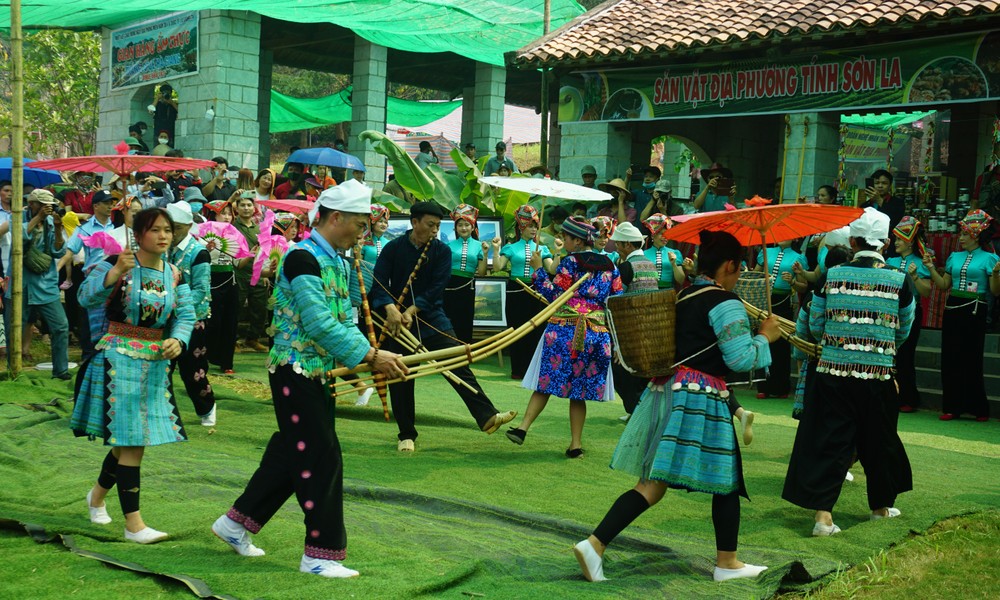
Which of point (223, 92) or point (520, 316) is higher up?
point (223, 92)

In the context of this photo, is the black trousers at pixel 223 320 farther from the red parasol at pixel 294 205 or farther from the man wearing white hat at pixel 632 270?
the man wearing white hat at pixel 632 270

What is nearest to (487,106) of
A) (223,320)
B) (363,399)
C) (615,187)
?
(615,187)

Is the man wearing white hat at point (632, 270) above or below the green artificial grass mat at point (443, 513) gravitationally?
above

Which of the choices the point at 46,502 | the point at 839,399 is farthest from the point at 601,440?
the point at 46,502

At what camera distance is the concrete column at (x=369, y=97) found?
18.8 meters

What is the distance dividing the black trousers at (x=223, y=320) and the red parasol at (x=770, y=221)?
237 inches

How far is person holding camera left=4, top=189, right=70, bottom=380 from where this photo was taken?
10.2m

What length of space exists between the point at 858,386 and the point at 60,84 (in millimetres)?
23700

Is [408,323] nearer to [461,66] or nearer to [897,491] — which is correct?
[897,491]

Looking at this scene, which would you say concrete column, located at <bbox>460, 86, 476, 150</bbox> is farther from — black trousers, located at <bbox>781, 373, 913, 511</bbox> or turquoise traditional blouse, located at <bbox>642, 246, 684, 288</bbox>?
black trousers, located at <bbox>781, 373, 913, 511</bbox>

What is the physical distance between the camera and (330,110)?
25.1 m

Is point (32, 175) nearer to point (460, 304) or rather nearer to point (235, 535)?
point (460, 304)

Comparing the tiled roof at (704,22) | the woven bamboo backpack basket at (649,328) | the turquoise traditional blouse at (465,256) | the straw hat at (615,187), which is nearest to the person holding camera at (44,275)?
the turquoise traditional blouse at (465,256)

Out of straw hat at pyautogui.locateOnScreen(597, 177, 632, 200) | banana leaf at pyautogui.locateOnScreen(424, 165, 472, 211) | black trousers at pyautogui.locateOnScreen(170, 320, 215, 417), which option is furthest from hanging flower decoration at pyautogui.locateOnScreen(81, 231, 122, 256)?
straw hat at pyautogui.locateOnScreen(597, 177, 632, 200)
